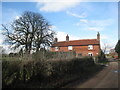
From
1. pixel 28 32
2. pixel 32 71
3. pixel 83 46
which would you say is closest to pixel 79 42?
pixel 83 46

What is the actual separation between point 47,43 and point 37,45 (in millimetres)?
3685

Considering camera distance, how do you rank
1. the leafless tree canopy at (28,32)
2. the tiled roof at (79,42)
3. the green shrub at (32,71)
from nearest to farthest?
the green shrub at (32,71)
the leafless tree canopy at (28,32)
the tiled roof at (79,42)

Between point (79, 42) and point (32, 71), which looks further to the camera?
point (79, 42)

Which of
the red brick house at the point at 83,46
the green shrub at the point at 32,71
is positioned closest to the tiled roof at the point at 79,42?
the red brick house at the point at 83,46

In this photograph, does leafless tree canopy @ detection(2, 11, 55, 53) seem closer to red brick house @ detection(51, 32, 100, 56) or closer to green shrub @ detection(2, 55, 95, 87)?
red brick house @ detection(51, 32, 100, 56)

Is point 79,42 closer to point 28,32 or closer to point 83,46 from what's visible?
point 83,46

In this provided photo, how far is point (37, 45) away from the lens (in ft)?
109

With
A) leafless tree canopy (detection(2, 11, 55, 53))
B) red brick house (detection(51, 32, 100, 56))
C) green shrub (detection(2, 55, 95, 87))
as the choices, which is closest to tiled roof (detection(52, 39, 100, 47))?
red brick house (detection(51, 32, 100, 56))

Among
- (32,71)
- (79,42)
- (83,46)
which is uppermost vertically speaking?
(79,42)

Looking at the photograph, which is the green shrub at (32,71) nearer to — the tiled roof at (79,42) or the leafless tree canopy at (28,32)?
the leafless tree canopy at (28,32)

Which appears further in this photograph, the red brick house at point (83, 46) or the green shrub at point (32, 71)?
the red brick house at point (83, 46)

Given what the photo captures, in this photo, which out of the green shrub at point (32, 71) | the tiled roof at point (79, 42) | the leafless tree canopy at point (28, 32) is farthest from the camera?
the tiled roof at point (79, 42)

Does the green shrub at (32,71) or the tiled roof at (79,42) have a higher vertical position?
the tiled roof at (79,42)

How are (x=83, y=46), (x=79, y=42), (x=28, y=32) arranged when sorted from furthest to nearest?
(x=79, y=42) → (x=83, y=46) → (x=28, y=32)
